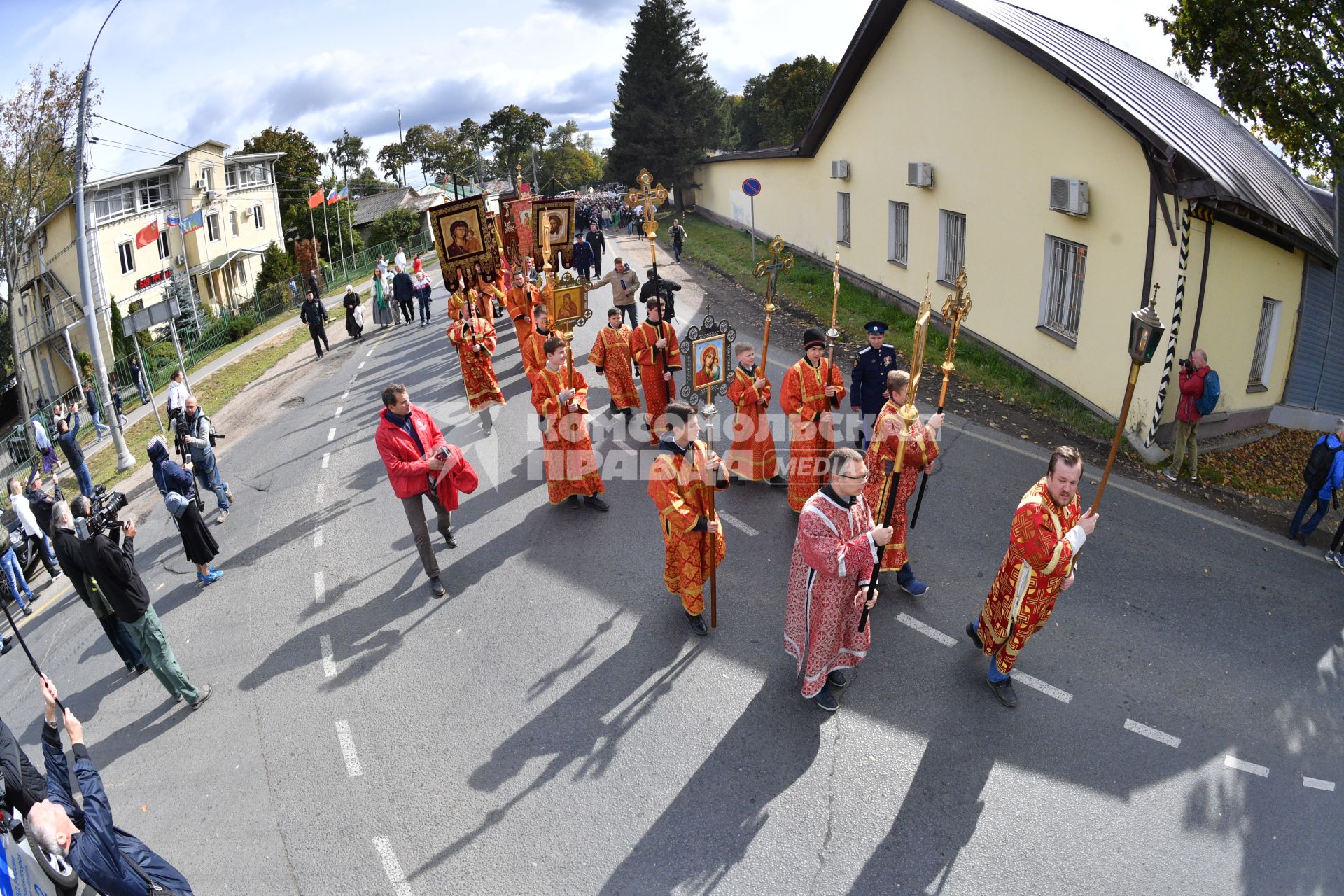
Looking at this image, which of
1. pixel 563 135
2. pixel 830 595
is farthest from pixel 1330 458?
pixel 563 135

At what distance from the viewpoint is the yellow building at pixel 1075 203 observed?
33.2 feet

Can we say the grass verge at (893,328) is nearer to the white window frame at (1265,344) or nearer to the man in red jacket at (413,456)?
the white window frame at (1265,344)

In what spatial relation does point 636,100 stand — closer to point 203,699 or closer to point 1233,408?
point 1233,408

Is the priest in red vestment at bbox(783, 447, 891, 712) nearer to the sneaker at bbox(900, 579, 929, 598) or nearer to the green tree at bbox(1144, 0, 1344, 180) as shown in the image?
the sneaker at bbox(900, 579, 929, 598)

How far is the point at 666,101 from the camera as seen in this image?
42.5m

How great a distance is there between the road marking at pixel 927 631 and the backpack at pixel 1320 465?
447 centimetres

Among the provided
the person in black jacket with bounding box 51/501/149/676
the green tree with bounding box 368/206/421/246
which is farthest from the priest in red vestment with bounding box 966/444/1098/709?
the green tree with bounding box 368/206/421/246

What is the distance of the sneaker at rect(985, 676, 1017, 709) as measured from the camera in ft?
19.6

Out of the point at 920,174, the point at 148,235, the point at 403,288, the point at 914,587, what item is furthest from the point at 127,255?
the point at 914,587

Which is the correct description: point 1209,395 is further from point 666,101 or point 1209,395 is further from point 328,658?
point 666,101

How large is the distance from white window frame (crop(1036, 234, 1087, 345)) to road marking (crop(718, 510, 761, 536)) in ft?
22.0

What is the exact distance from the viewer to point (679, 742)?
5828 millimetres

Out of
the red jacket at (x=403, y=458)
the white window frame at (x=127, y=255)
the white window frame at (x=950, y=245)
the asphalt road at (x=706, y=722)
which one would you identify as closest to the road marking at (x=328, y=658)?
the asphalt road at (x=706, y=722)

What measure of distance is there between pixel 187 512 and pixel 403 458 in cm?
257
